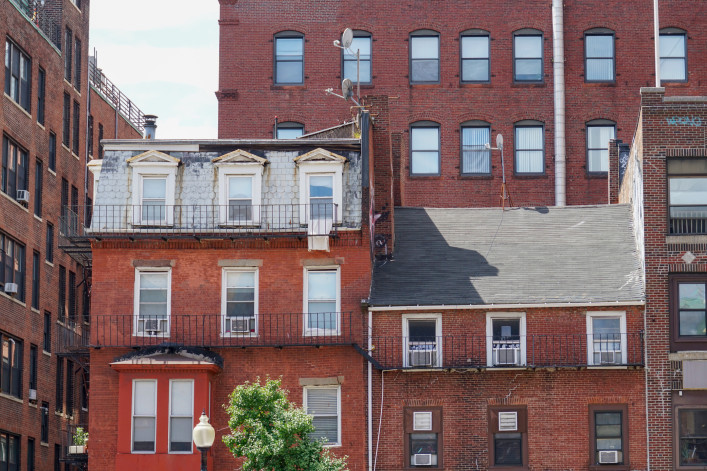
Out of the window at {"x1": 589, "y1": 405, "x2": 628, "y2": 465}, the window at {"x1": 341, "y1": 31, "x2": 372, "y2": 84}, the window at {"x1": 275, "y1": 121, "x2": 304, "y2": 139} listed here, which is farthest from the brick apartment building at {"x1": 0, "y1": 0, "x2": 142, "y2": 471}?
the window at {"x1": 589, "y1": 405, "x2": 628, "y2": 465}

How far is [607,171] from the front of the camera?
63.2m

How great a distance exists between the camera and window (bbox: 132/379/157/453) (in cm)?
→ 4609

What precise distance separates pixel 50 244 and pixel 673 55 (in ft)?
92.7

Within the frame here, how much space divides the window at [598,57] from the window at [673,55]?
214 cm

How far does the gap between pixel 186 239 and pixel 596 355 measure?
13285 mm

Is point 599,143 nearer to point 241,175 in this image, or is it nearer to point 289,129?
point 289,129

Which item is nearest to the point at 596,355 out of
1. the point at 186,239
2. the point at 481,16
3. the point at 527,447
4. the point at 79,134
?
the point at 527,447

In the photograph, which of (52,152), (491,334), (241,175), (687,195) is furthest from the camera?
(52,152)

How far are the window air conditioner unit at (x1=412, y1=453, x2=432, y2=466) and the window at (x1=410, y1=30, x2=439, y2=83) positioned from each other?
22765 mm

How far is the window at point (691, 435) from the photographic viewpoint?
45594mm

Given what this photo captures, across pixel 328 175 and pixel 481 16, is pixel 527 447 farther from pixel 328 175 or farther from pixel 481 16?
pixel 481 16

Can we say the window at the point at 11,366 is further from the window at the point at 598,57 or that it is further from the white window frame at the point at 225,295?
the window at the point at 598,57

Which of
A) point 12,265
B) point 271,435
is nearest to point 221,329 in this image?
point 271,435

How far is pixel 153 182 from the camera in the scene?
49.0m
